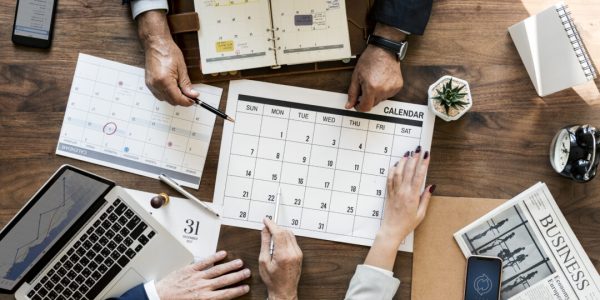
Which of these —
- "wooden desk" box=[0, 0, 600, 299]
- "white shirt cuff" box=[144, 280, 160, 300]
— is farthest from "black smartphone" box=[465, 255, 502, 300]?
"white shirt cuff" box=[144, 280, 160, 300]

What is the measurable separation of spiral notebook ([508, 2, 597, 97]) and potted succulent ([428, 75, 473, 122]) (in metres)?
0.18

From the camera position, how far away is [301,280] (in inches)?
56.7

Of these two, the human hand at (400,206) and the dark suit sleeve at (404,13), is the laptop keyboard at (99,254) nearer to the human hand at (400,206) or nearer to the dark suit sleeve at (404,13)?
the human hand at (400,206)

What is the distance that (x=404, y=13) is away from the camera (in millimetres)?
1374

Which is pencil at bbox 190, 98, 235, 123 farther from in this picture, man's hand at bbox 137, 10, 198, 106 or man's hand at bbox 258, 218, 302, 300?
man's hand at bbox 258, 218, 302, 300

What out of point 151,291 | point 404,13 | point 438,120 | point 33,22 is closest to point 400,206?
point 438,120

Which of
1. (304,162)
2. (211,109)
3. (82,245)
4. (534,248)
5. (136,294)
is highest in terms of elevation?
(211,109)

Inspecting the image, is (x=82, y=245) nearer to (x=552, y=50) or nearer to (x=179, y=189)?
(x=179, y=189)

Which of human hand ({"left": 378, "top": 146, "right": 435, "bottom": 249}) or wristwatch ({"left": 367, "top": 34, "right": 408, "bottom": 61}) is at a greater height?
wristwatch ({"left": 367, "top": 34, "right": 408, "bottom": 61})

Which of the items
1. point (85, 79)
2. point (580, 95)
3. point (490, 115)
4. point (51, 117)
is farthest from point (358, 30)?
point (51, 117)

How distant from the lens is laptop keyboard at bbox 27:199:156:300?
1.39 metres

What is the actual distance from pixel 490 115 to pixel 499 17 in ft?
0.86

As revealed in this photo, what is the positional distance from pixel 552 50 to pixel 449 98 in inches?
10.7

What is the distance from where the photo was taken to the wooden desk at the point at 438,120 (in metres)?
1.44
